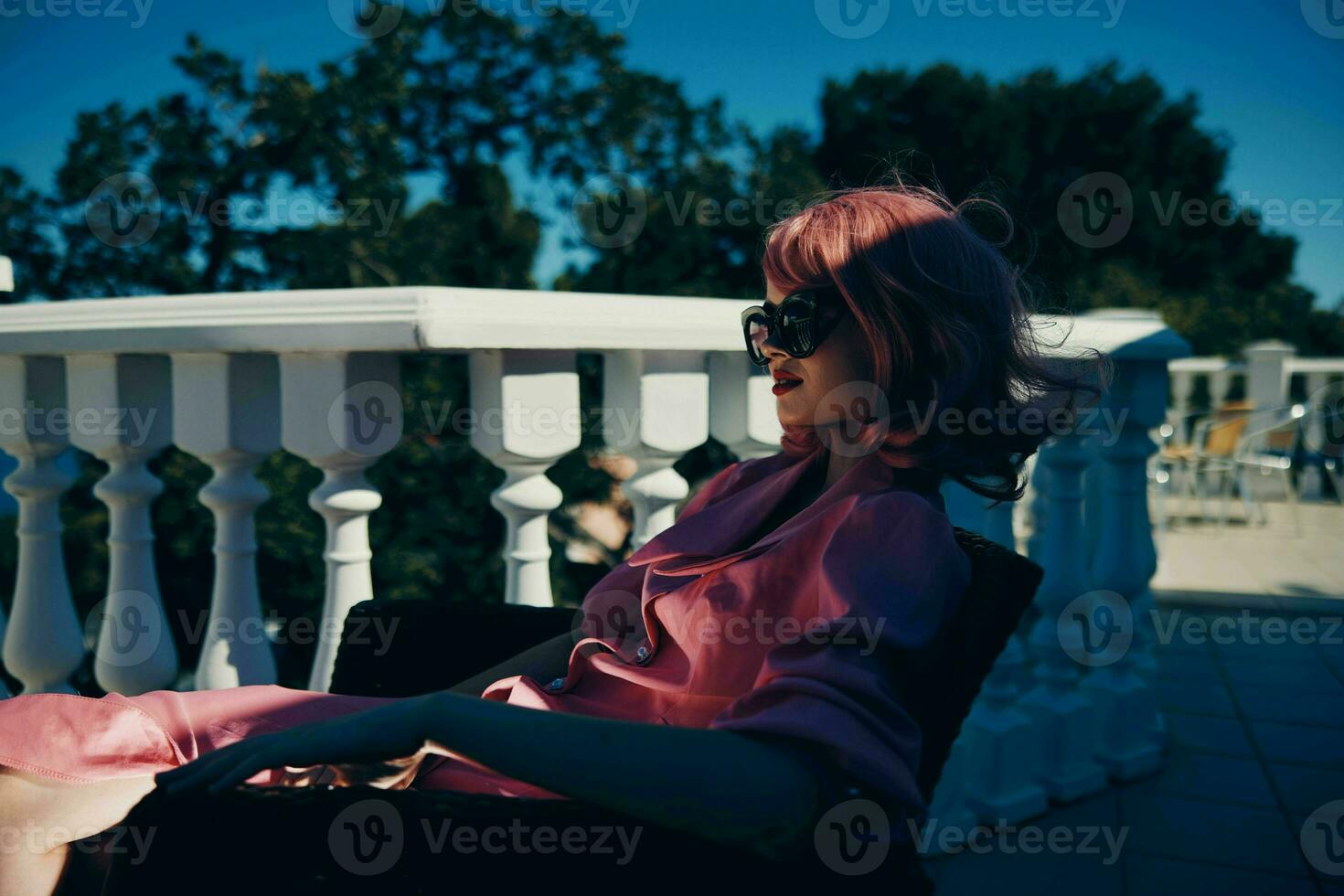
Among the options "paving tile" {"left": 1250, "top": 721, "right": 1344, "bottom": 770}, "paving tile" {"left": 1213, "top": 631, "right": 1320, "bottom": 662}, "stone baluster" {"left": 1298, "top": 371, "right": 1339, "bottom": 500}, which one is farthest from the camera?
"stone baluster" {"left": 1298, "top": 371, "right": 1339, "bottom": 500}

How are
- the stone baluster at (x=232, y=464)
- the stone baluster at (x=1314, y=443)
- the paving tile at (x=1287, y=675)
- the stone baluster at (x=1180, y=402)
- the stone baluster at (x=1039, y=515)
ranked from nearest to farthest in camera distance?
the stone baluster at (x=232, y=464) < the stone baluster at (x=1039, y=515) < the paving tile at (x=1287, y=675) < the stone baluster at (x=1314, y=443) < the stone baluster at (x=1180, y=402)

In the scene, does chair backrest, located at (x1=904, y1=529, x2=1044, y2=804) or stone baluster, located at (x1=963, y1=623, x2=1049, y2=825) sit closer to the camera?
chair backrest, located at (x1=904, y1=529, x2=1044, y2=804)

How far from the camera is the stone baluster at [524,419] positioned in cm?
177

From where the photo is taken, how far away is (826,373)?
4.83ft

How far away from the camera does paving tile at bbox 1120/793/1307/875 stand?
231 cm

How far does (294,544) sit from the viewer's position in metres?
6.37

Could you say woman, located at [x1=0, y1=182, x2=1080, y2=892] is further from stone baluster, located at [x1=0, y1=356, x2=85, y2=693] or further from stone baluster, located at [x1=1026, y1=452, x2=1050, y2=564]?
stone baluster, located at [x1=1026, y1=452, x2=1050, y2=564]

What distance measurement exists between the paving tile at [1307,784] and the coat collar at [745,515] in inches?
76.8

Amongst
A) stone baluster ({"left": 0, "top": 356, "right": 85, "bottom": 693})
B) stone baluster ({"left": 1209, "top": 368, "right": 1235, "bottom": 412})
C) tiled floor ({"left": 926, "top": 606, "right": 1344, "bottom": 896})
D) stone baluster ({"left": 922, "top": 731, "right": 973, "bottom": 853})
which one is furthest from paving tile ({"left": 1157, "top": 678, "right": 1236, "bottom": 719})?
stone baluster ({"left": 1209, "top": 368, "right": 1235, "bottom": 412})

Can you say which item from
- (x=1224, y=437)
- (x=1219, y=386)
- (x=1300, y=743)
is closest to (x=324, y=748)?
(x=1300, y=743)

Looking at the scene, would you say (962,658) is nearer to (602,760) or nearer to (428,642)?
(602,760)

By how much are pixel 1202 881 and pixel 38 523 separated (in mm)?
2857

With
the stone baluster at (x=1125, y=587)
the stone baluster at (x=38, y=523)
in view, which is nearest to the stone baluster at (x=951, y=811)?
the stone baluster at (x=1125, y=587)

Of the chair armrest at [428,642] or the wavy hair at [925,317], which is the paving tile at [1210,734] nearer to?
the wavy hair at [925,317]
